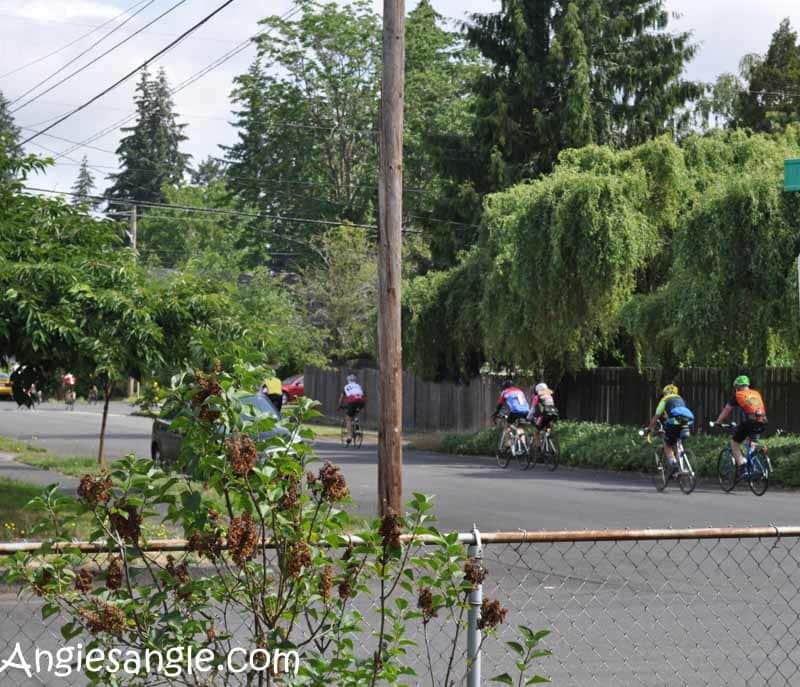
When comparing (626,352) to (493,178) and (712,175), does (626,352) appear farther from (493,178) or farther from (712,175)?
(493,178)

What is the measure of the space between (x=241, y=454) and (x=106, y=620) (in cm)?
64

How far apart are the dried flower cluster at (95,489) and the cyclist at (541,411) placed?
23716 millimetres

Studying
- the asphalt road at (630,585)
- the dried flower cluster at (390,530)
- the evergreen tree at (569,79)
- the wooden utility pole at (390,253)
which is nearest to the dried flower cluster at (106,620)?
the dried flower cluster at (390,530)

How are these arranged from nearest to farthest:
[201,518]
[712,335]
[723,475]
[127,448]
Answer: [201,518] → [723,475] → [712,335] → [127,448]

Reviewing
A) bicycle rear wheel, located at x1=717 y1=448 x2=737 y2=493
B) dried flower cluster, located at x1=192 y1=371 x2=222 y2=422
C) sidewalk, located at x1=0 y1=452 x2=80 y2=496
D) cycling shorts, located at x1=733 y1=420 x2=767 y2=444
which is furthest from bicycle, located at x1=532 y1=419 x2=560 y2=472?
dried flower cluster, located at x1=192 y1=371 x2=222 y2=422

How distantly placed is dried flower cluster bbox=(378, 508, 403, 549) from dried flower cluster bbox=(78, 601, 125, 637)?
83cm

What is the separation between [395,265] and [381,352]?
955 mm

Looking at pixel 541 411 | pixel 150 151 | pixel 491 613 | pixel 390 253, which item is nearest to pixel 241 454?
pixel 491 613

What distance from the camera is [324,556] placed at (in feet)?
14.4

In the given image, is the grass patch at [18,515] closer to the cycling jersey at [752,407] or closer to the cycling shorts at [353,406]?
the cycling jersey at [752,407]

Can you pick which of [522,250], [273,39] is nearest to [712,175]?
[522,250]

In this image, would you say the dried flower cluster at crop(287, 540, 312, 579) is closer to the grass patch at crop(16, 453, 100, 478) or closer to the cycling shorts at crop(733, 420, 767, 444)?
the cycling shorts at crop(733, 420, 767, 444)

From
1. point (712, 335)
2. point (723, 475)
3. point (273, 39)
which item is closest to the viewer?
point (723, 475)

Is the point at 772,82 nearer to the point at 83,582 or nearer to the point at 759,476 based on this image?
the point at 759,476
